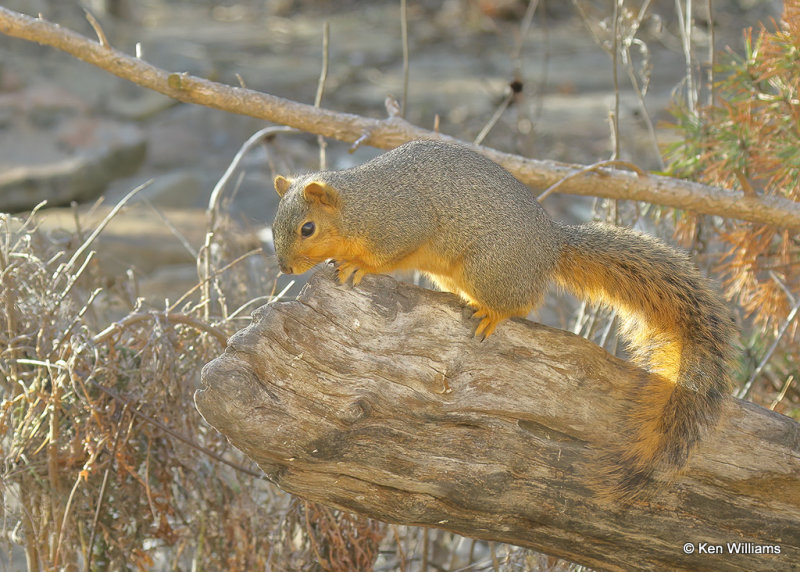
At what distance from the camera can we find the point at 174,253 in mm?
6355

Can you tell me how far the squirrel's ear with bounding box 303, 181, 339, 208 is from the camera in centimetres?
244

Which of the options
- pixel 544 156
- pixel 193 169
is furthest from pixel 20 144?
pixel 544 156

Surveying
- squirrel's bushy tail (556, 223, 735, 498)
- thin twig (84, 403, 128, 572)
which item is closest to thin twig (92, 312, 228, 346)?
thin twig (84, 403, 128, 572)

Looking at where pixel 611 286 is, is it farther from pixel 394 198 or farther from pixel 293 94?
pixel 293 94

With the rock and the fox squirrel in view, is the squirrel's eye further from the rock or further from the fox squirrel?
the rock

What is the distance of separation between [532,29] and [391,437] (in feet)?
34.8

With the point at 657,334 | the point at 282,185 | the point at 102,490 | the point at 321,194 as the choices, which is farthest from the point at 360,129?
the point at 102,490

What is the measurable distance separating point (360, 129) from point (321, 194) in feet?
2.11

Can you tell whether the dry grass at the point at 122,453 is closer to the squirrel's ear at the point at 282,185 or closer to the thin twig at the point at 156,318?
the thin twig at the point at 156,318

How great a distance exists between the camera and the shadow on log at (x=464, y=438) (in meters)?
2.11

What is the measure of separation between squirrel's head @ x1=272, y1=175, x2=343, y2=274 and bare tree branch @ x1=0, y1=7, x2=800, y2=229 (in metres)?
0.48

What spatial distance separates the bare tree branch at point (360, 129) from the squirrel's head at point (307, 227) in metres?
0.48

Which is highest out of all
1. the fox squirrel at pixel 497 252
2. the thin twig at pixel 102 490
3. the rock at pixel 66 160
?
the fox squirrel at pixel 497 252

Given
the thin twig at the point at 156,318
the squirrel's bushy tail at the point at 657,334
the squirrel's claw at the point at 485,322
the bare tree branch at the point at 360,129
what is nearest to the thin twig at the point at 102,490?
the thin twig at the point at 156,318
